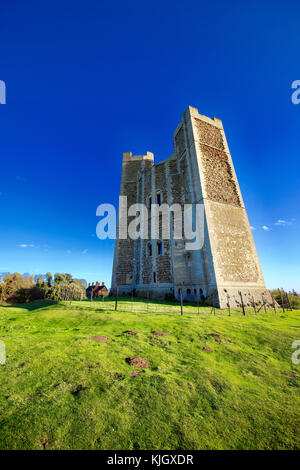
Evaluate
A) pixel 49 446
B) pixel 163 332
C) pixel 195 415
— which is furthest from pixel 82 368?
pixel 163 332

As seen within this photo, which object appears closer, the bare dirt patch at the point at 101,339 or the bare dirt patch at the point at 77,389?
the bare dirt patch at the point at 77,389

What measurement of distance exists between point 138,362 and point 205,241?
41.7 feet

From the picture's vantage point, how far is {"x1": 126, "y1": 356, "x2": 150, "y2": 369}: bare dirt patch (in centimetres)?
412

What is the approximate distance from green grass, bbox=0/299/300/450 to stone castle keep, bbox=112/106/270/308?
9452 millimetres

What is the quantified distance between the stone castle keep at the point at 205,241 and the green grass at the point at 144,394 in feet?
31.0

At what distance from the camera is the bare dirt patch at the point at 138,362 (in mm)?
4121

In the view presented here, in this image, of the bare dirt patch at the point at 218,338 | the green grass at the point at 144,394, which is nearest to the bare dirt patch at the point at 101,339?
the green grass at the point at 144,394

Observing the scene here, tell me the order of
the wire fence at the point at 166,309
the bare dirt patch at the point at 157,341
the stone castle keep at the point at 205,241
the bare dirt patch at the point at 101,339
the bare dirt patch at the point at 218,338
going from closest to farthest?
the bare dirt patch at the point at 101,339
the bare dirt patch at the point at 157,341
the bare dirt patch at the point at 218,338
the wire fence at the point at 166,309
the stone castle keep at the point at 205,241
